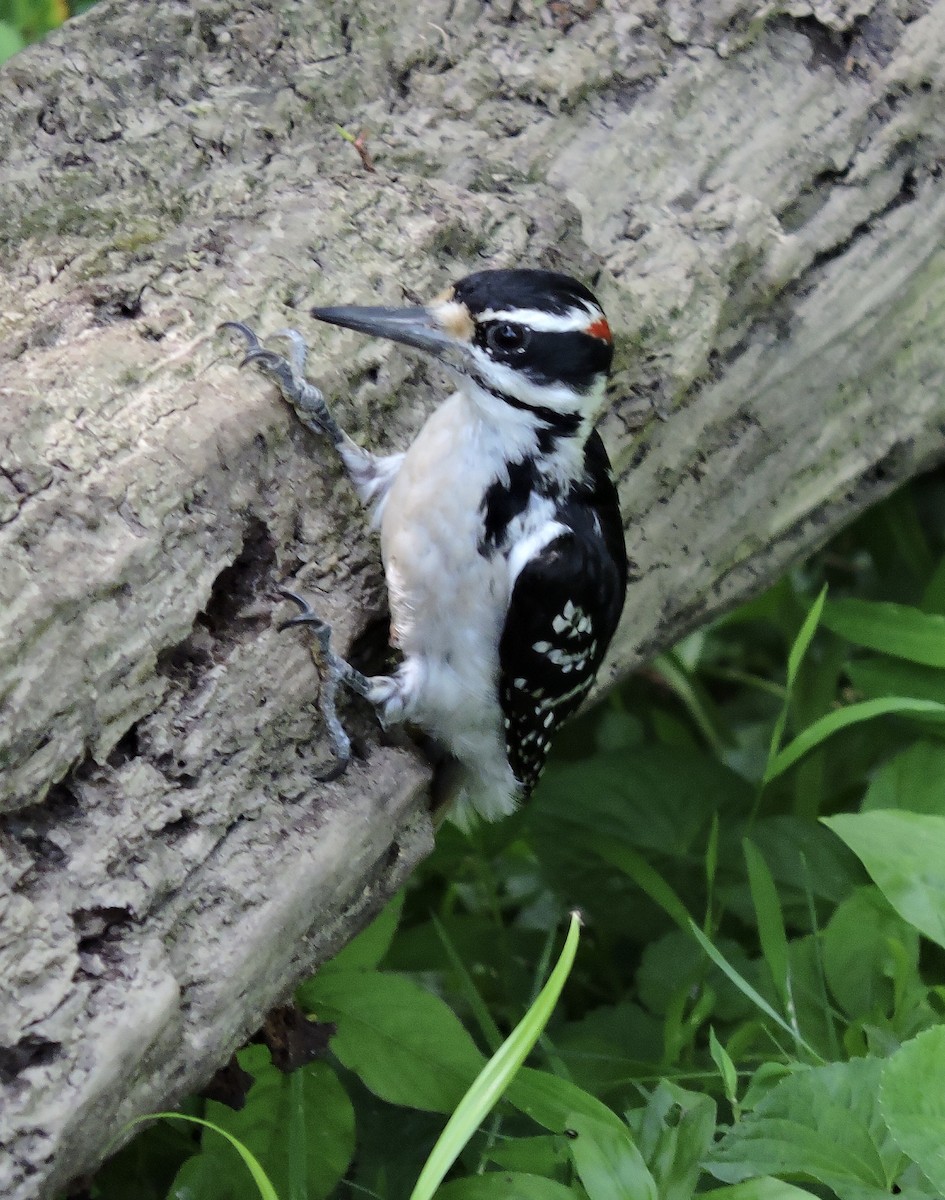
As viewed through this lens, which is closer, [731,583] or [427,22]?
[427,22]

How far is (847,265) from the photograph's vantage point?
2.54 meters

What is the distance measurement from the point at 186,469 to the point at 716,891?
1553mm

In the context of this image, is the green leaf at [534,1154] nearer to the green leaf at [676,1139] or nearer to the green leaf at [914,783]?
the green leaf at [676,1139]

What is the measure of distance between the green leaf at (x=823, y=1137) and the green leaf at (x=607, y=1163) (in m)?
0.13

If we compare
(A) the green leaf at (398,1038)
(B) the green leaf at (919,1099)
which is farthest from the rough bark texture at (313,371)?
(B) the green leaf at (919,1099)

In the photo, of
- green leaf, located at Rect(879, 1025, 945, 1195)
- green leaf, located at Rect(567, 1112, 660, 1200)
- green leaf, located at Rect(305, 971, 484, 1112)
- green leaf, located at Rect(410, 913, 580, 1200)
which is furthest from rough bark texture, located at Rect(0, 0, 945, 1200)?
green leaf, located at Rect(879, 1025, 945, 1195)

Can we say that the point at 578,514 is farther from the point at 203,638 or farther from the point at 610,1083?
the point at 610,1083

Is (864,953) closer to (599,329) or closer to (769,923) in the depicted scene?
(769,923)

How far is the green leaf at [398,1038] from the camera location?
71.3 inches

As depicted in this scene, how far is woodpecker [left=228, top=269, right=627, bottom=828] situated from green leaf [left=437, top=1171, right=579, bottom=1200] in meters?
0.64

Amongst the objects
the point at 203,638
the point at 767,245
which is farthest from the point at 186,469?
the point at 767,245

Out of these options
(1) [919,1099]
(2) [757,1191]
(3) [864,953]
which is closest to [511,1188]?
(2) [757,1191]

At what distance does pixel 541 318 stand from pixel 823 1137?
1.29 meters

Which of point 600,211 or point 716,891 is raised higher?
point 600,211
